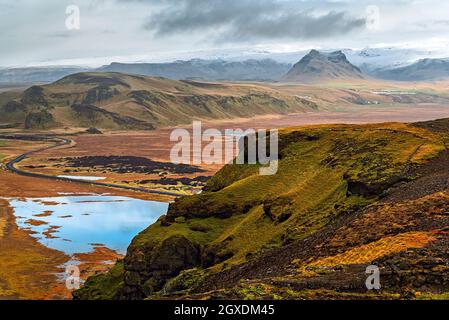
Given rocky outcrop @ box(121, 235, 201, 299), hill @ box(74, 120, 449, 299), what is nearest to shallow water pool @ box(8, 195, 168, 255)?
hill @ box(74, 120, 449, 299)

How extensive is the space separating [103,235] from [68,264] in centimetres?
1514

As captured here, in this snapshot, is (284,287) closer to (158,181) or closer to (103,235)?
(103,235)

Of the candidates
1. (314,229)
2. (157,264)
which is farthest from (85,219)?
(314,229)

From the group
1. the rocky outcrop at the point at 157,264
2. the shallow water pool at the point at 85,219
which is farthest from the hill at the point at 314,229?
the shallow water pool at the point at 85,219

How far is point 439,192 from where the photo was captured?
33938mm

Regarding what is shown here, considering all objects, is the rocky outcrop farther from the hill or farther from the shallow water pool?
the shallow water pool

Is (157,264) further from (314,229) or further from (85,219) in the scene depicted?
(85,219)

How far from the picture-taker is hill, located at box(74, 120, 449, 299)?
23.3m

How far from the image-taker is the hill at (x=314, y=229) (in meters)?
23.3

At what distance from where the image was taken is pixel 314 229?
3912 cm

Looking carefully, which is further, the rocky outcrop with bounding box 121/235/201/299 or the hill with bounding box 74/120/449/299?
the rocky outcrop with bounding box 121/235/201/299

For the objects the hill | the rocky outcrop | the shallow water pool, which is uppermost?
the hill

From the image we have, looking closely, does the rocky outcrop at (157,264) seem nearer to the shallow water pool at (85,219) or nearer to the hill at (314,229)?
the hill at (314,229)
